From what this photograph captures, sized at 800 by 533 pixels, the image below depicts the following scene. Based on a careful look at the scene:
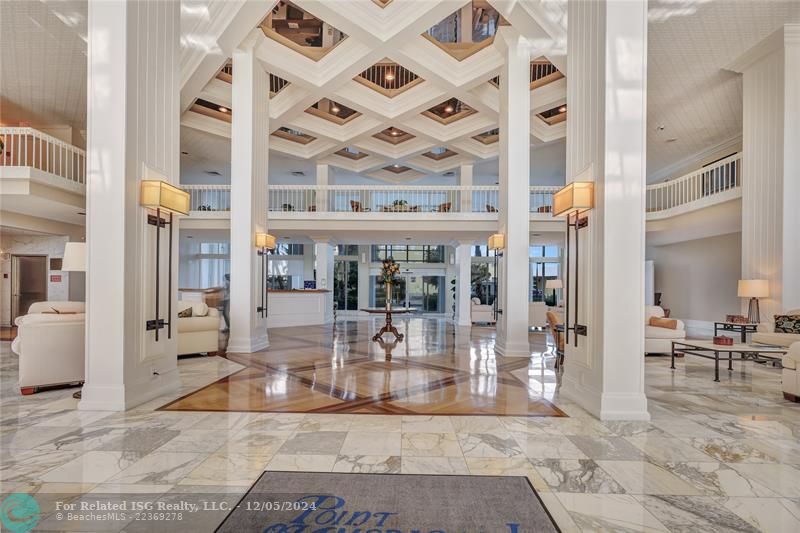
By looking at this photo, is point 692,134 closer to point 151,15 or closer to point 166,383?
point 151,15

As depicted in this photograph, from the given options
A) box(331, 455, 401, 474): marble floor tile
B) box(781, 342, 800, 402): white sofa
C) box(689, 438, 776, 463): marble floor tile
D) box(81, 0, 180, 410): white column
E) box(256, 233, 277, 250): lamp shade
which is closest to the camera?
box(331, 455, 401, 474): marble floor tile

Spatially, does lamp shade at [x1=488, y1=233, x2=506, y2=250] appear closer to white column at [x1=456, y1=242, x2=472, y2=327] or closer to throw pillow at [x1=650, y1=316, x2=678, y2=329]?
throw pillow at [x1=650, y1=316, x2=678, y2=329]

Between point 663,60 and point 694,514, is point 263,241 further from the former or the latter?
point 663,60

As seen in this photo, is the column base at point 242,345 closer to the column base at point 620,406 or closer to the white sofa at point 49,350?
the white sofa at point 49,350

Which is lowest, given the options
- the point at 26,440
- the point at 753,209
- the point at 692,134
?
the point at 26,440

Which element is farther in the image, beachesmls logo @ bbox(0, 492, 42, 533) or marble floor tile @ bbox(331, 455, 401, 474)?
marble floor tile @ bbox(331, 455, 401, 474)

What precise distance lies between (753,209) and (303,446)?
8.35m

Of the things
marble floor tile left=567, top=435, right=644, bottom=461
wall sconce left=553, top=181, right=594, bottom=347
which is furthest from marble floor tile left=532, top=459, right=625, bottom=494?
wall sconce left=553, top=181, right=594, bottom=347

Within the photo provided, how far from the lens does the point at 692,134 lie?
971 cm

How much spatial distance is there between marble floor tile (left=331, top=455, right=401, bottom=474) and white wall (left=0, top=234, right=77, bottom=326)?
474 inches

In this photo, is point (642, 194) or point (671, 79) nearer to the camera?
point (642, 194)

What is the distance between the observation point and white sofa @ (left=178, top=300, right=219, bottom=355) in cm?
577

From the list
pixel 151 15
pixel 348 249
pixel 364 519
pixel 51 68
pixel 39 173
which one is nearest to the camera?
pixel 364 519

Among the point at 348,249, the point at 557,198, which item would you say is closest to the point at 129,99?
the point at 557,198
